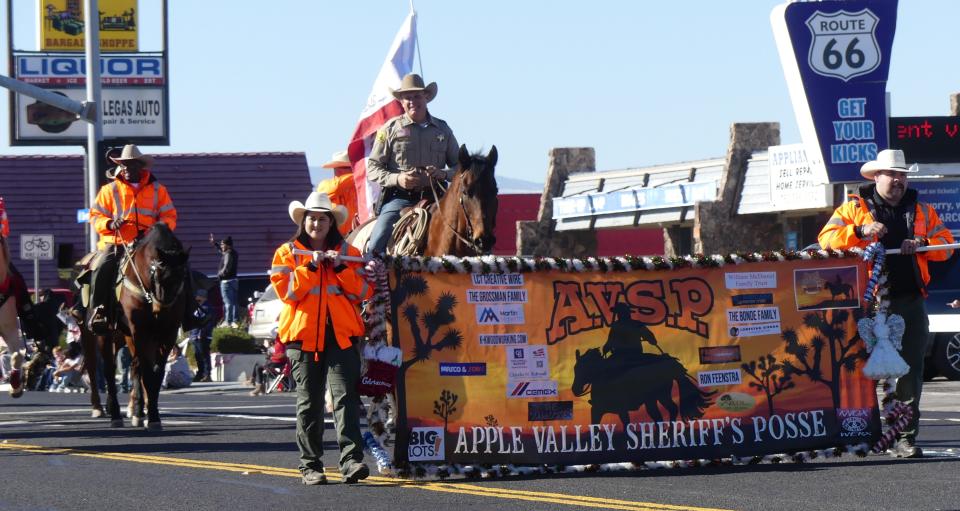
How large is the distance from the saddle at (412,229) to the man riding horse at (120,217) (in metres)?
2.77

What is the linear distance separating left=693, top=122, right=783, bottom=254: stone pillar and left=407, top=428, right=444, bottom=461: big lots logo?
110 feet

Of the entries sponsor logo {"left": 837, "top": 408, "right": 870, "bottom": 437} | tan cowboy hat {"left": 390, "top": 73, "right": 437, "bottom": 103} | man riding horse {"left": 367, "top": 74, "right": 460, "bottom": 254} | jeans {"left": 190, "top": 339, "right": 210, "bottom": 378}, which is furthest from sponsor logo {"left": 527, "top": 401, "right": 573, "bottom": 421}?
jeans {"left": 190, "top": 339, "right": 210, "bottom": 378}

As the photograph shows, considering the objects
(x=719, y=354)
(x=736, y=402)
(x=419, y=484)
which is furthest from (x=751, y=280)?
(x=419, y=484)

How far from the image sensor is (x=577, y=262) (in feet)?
40.5

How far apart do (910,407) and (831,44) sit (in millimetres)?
13337

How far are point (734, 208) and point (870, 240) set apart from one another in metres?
32.7

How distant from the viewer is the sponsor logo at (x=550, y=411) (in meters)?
12.1

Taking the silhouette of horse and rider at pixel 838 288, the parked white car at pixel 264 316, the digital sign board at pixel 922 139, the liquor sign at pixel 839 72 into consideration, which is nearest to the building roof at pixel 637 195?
the digital sign board at pixel 922 139

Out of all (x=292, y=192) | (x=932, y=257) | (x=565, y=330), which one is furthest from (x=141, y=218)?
(x=292, y=192)

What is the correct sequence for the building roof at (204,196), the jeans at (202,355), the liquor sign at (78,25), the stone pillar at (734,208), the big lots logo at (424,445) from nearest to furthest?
the big lots logo at (424,445) < the jeans at (202,355) < the stone pillar at (734,208) < the liquor sign at (78,25) < the building roof at (204,196)

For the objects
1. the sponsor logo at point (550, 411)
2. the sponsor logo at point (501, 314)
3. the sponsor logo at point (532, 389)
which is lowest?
the sponsor logo at point (550, 411)

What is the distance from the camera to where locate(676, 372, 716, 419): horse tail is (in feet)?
40.5

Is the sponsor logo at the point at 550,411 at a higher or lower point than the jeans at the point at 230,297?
lower

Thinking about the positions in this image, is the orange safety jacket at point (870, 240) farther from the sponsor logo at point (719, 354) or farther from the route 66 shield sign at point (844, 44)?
the route 66 shield sign at point (844, 44)
